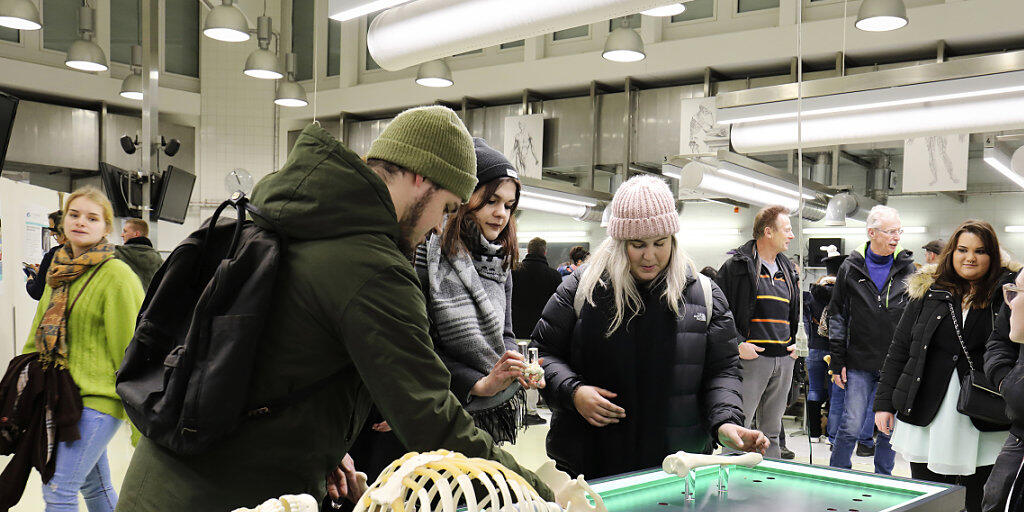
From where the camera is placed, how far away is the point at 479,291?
2523mm

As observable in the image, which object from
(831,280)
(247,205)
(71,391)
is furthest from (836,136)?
(831,280)

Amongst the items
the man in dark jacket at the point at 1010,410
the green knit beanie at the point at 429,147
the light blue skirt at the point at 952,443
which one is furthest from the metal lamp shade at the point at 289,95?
the green knit beanie at the point at 429,147

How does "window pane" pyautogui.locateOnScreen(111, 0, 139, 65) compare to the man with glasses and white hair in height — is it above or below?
above

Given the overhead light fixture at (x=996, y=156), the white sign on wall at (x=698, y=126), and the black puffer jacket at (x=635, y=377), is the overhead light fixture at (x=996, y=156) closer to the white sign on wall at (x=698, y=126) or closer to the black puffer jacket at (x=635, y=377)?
the black puffer jacket at (x=635, y=377)

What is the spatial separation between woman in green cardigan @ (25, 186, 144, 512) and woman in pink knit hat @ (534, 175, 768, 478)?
189 centimetres

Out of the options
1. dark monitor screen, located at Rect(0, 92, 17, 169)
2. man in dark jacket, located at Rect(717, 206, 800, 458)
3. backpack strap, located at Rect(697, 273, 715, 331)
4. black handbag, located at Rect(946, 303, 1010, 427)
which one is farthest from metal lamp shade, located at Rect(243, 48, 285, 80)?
black handbag, located at Rect(946, 303, 1010, 427)

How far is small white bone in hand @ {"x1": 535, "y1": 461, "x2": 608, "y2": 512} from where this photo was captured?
145 centimetres

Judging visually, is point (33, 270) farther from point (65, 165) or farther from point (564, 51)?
point (564, 51)

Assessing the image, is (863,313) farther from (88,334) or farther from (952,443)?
(88,334)

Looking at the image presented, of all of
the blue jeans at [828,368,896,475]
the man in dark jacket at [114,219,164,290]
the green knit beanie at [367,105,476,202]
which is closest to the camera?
the green knit beanie at [367,105,476,202]

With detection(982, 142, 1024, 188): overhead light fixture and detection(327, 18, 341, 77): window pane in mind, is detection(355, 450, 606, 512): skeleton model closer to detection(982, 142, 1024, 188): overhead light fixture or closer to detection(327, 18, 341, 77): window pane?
detection(982, 142, 1024, 188): overhead light fixture

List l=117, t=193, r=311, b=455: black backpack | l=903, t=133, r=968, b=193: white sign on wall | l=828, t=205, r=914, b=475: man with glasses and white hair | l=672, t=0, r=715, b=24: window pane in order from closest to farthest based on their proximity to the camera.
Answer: l=117, t=193, r=311, b=455: black backpack → l=828, t=205, r=914, b=475: man with glasses and white hair → l=903, t=133, r=968, b=193: white sign on wall → l=672, t=0, r=715, b=24: window pane

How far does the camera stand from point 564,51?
1066 cm

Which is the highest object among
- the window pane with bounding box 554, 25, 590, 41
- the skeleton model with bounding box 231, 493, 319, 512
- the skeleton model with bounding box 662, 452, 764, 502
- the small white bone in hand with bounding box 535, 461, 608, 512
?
the window pane with bounding box 554, 25, 590, 41
